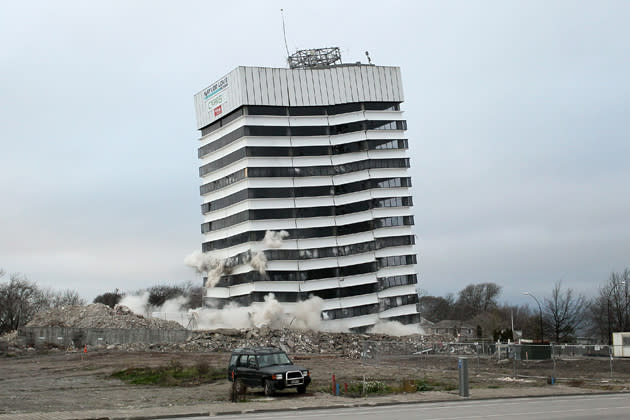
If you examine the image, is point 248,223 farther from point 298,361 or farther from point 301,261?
point 298,361

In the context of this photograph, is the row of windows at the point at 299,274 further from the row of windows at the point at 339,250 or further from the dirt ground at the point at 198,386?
the dirt ground at the point at 198,386

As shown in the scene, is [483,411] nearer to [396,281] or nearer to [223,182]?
[396,281]

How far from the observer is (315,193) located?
103 metres

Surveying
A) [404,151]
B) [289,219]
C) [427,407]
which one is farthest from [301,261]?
[427,407]

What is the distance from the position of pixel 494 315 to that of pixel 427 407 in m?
131

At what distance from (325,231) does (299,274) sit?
7.42m

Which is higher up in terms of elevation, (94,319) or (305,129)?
(305,129)

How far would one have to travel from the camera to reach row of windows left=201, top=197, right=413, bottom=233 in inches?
3954

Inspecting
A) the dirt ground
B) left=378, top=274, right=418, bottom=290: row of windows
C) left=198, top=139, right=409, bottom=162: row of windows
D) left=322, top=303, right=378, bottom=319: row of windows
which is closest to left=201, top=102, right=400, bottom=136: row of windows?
left=198, top=139, right=409, bottom=162: row of windows

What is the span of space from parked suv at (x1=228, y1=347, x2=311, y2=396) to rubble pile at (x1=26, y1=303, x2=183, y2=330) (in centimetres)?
5707

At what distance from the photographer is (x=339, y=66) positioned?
10962 cm

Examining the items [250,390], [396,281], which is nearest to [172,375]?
[250,390]

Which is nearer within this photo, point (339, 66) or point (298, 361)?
point (298, 361)

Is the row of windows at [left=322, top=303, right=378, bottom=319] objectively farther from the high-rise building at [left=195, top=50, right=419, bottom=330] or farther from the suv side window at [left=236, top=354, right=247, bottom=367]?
the suv side window at [left=236, top=354, right=247, bottom=367]
